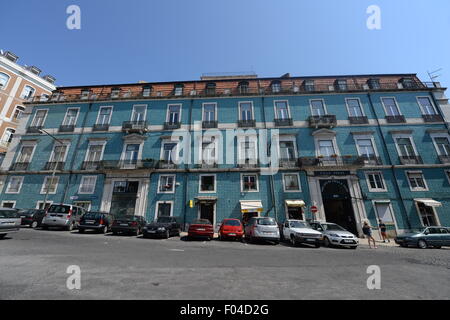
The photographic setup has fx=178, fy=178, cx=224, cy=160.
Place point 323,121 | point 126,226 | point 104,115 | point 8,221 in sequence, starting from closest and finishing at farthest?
point 8,221, point 126,226, point 323,121, point 104,115

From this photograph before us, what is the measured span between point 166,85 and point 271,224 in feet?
71.0

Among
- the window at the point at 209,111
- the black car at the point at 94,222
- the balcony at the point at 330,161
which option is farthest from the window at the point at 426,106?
the black car at the point at 94,222

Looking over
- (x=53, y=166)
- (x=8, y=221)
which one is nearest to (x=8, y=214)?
(x=8, y=221)

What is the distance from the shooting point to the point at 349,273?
17.6ft

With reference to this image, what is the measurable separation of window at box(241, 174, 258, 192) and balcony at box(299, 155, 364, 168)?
4935mm

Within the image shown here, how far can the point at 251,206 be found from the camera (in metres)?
17.0

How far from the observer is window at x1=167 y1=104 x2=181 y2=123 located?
69.8 ft

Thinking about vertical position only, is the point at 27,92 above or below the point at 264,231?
above

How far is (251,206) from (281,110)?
11841mm

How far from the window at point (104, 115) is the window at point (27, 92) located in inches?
631

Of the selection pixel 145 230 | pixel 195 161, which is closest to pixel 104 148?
pixel 195 161

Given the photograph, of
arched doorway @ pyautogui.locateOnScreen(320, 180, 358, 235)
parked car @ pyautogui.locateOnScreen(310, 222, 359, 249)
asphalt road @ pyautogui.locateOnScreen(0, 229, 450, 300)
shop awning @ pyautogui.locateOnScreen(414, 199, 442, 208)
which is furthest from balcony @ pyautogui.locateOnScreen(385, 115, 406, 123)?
asphalt road @ pyautogui.locateOnScreen(0, 229, 450, 300)

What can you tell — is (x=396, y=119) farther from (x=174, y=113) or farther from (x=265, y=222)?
(x=174, y=113)

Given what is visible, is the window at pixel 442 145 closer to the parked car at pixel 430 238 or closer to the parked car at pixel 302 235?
the parked car at pixel 430 238
